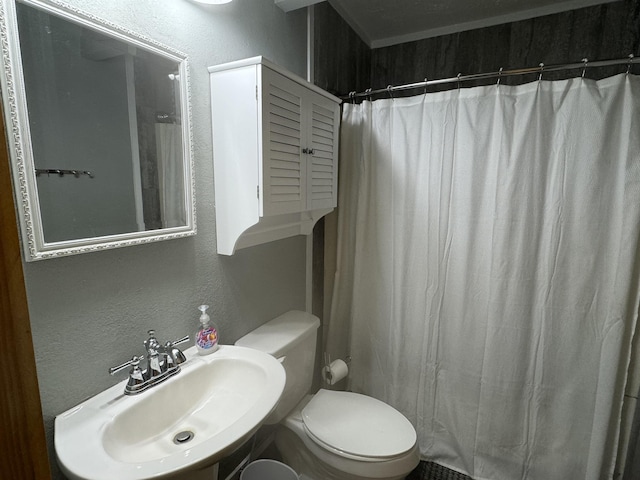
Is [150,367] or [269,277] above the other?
[269,277]

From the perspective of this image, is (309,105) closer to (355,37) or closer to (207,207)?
(207,207)

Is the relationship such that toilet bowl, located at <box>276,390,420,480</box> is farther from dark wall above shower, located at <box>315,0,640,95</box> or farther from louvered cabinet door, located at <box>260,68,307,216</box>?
dark wall above shower, located at <box>315,0,640,95</box>

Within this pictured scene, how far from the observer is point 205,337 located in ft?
3.85

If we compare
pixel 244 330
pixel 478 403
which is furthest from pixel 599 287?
pixel 244 330

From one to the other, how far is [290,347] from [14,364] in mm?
1094

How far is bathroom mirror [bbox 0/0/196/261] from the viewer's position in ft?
2.52

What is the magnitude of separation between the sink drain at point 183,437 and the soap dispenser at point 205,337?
25 centimetres

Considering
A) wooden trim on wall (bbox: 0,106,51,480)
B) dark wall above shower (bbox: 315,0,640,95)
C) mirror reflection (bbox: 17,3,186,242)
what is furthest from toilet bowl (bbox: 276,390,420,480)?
dark wall above shower (bbox: 315,0,640,95)

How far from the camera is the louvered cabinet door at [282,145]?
1181 mm

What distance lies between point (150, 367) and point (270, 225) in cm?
70

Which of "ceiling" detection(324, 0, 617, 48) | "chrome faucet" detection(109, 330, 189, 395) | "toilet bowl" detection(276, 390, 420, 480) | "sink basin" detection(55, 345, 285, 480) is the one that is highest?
"ceiling" detection(324, 0, 617, 48)

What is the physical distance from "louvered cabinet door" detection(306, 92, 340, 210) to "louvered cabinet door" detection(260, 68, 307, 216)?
0.06 m

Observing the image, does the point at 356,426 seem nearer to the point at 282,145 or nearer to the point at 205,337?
the point at 205,337

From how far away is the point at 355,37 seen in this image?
2.20 m
